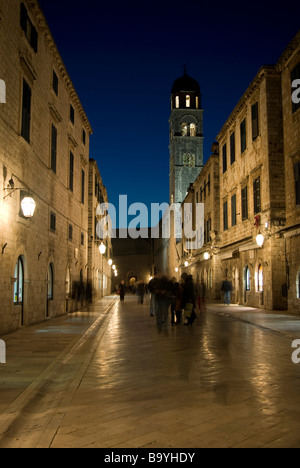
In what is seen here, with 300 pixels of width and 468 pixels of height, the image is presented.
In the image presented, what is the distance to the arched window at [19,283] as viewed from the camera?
47.7 feet

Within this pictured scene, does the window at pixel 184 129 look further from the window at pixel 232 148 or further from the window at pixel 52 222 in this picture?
the window at pixel 52 222

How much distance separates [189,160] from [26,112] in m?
61.7

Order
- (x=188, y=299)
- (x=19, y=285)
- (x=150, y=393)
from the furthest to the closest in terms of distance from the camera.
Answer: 1. (x=188, y=299)
2. (x=19, y=285)
3. (x=150, y=393)

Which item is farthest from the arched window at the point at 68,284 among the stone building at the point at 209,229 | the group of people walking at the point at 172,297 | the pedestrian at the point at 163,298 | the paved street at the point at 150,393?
the stone building at the point at 209,229

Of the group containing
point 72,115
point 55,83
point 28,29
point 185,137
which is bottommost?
point 28,29

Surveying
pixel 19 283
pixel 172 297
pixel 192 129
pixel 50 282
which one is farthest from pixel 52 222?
pixel 192 129

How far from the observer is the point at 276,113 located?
76.2ft

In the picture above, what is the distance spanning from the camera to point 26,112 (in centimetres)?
1531

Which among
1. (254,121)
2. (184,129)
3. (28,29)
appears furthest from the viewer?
(184,129)

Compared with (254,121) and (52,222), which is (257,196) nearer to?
(254,121)

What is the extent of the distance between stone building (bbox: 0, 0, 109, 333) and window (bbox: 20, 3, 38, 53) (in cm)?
3

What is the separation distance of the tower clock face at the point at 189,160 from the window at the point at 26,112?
60850 mm

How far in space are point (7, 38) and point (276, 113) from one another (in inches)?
572
